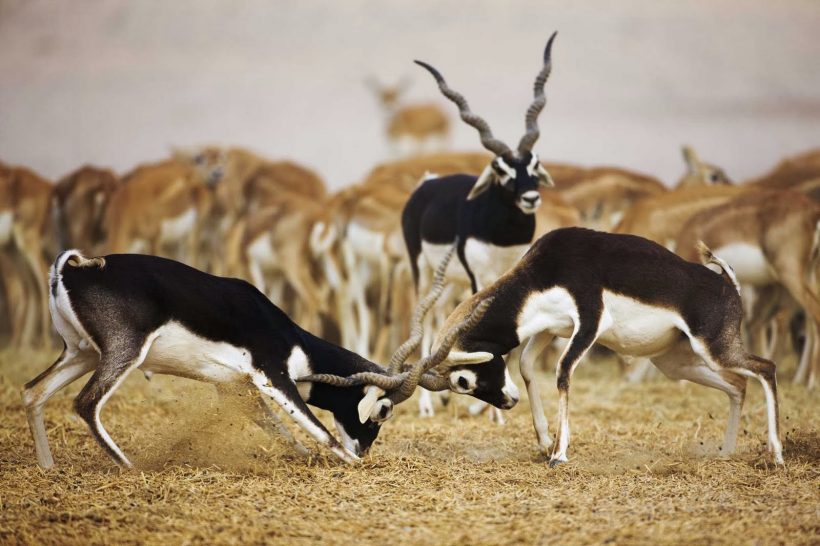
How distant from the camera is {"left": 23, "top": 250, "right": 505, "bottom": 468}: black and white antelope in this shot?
6805 millimetres

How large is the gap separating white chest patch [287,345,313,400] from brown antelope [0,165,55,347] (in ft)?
27.2

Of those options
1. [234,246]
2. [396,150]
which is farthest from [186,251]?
[396,150]

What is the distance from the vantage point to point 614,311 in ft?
23.9

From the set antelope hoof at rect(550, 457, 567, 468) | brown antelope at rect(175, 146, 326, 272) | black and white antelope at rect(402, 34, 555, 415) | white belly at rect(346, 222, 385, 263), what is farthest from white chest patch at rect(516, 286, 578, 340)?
brown antelope at rect(175, 146, 326, 272)

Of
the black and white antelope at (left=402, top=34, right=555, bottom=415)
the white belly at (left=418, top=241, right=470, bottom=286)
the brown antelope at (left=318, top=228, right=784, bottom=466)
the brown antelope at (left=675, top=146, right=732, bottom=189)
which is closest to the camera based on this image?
the brown antelope at (left=318, top=228, right=784, bottom=466)

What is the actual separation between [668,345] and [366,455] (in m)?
2.08

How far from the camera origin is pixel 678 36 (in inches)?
803

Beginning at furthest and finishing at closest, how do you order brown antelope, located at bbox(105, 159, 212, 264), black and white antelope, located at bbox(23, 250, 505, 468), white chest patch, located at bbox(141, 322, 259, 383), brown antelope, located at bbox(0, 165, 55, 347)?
brown antelope, located at bbox(105, 159, 212, 264), brown antelope, located at bbox(0, 165, 55, 347), white chest patch, located at bbox(141, 322, 259, 383), black and white antelope, located at bbox(23, 250, 505, 468)

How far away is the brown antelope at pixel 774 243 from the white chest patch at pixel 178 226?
7.08 metres

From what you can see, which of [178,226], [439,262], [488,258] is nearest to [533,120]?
[488,258]

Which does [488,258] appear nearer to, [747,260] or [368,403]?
[368,403]

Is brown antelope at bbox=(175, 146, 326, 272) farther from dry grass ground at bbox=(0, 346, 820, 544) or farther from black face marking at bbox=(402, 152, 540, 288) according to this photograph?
Result: dry grass ground at bbox=(0, 346, 820, 544)

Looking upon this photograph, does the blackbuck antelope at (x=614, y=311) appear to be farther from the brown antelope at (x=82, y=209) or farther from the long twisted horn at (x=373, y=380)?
the brown antelope at (x=82, y=209)

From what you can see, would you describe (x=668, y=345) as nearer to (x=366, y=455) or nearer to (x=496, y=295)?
(x=496, y=295)
